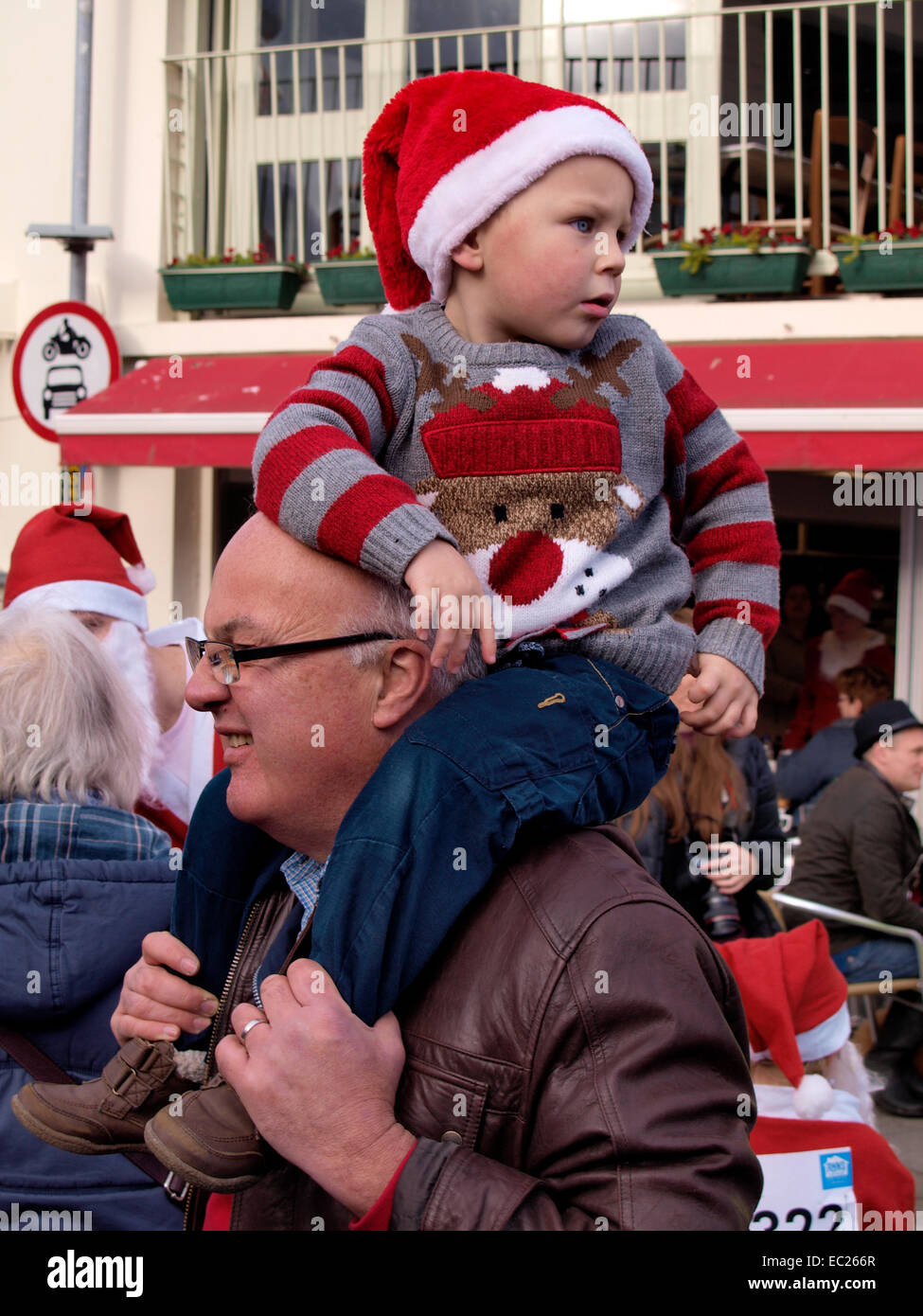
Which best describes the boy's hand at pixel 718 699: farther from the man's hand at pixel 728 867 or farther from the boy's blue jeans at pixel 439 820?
the man's hand at pixel 728 867

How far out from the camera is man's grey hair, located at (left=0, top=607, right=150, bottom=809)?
8.16 ft

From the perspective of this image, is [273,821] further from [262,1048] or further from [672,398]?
[672,398]

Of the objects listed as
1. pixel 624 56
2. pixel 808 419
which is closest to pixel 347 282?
pixel 624 56

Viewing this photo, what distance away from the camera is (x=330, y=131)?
26.6 feet

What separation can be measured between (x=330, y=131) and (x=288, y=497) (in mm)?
7321

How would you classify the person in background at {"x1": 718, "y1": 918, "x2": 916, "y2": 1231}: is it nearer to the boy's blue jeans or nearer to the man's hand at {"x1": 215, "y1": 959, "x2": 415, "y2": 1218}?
the boy's blue jeans

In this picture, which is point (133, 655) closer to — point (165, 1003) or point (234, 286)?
point (165, 1003)

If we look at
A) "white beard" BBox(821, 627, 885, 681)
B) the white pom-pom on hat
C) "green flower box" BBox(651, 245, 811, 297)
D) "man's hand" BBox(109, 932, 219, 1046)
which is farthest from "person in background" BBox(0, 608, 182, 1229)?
"white beard" BBox(821, 627, 885, 681)

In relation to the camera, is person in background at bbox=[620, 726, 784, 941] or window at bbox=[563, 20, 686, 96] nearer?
person in background at bbox=[620, 726, 784, 941]

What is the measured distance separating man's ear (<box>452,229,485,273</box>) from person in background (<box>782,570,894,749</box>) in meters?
5.99

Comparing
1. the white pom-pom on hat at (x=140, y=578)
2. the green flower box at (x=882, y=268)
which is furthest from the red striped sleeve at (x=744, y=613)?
the green flower box at (x=882, y=268)

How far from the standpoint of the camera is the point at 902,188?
8.59 metres

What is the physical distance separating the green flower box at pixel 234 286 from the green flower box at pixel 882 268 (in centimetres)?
334
